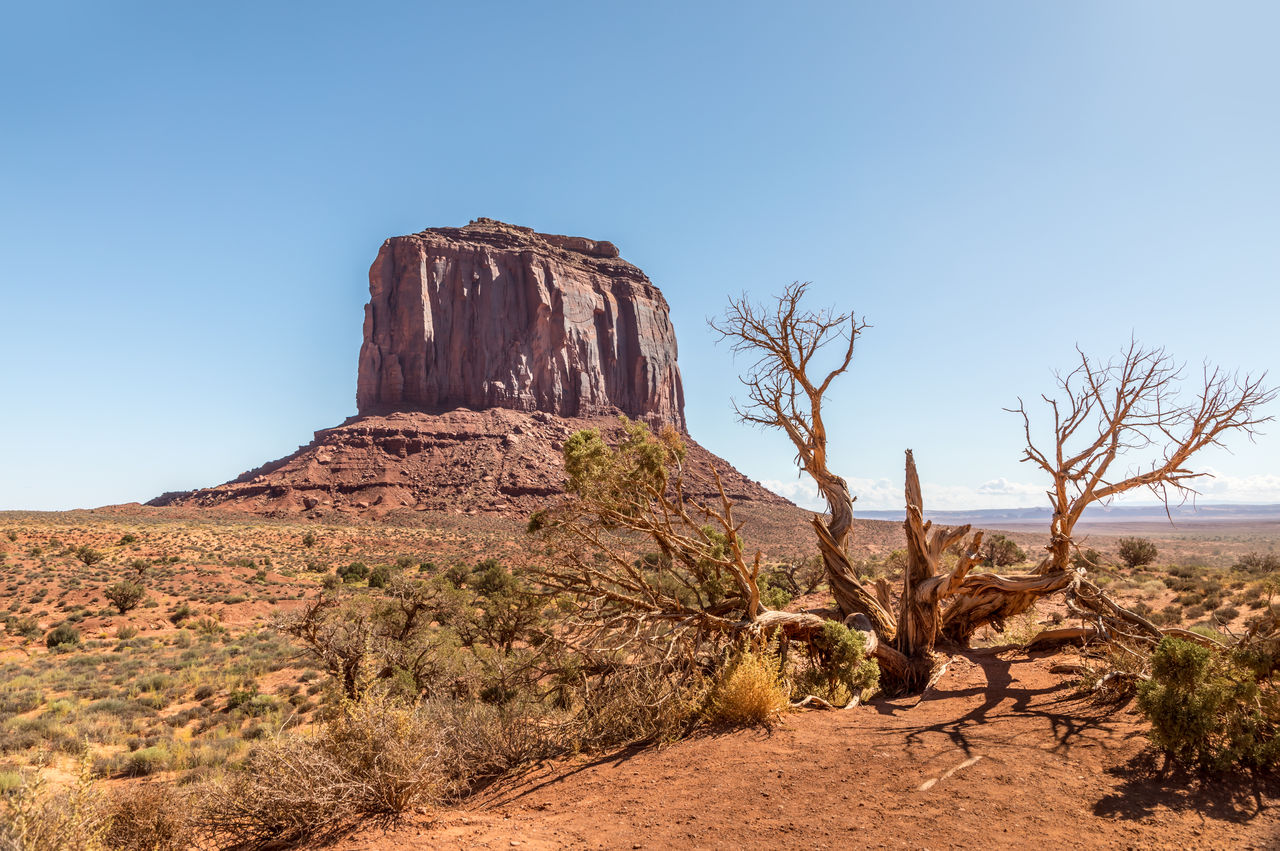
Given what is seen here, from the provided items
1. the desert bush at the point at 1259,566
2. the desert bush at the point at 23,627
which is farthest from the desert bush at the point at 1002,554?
the desert bush at the point at 23,627

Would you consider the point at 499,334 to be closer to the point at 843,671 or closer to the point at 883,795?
the point at 843,671

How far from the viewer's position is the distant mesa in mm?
63625

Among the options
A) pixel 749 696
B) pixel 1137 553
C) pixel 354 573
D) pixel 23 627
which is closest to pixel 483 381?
pixel 354 573

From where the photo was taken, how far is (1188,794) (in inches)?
186

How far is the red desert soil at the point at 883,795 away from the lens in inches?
174

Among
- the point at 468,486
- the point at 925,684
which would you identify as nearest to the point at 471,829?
the point at 925,684

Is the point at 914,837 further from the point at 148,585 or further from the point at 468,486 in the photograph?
the point at 468,486

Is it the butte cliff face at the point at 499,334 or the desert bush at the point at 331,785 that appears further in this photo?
the butte cliff face at the point at 499,334

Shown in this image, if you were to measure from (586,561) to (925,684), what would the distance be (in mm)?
5266

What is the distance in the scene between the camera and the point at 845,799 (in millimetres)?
5031

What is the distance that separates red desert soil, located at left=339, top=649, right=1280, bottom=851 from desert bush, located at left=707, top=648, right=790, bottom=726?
0.77 ft

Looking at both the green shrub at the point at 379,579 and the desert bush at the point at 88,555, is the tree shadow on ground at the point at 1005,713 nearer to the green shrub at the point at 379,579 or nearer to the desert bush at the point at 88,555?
the green shrub at the point at 379,579

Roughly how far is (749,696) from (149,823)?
564cm

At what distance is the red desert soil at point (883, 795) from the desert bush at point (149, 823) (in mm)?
1835
